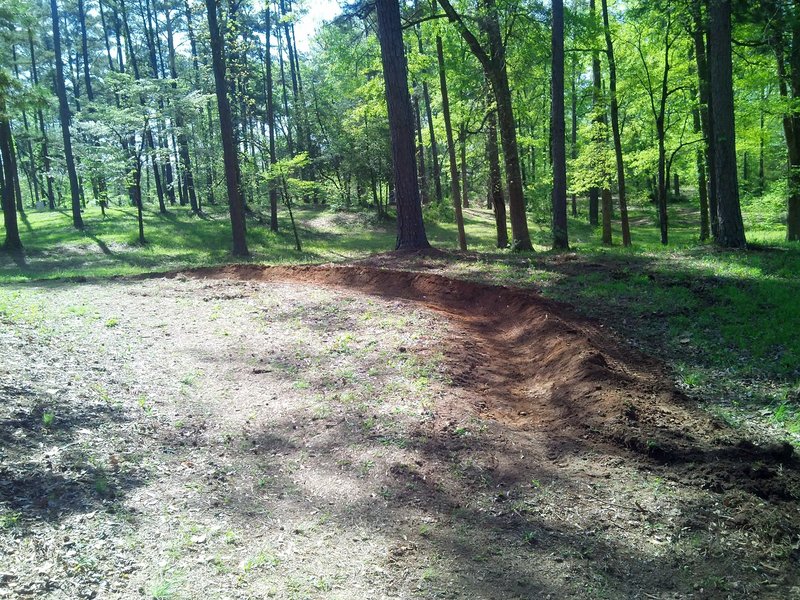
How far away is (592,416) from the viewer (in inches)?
224

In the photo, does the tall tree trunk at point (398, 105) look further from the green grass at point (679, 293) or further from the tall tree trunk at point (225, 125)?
the tall tree trunk at point (225, 125)

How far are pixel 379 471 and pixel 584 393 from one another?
250cm

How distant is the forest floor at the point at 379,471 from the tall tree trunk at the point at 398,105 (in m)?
6.70

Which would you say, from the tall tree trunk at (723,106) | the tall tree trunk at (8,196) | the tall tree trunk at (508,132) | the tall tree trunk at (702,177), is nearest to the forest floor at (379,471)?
the tall tree trunk at (723,106)

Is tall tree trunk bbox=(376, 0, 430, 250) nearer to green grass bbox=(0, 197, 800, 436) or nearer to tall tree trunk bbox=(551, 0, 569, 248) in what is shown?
green grass bbox=(0, 197, 800, 436)

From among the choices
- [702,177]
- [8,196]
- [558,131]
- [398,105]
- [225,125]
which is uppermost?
[225,125]

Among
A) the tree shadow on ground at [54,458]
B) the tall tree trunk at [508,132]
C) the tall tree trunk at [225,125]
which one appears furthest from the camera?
the tall tree trunk at [225,125]

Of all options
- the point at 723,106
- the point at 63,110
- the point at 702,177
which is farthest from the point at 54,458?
the point at 63,110

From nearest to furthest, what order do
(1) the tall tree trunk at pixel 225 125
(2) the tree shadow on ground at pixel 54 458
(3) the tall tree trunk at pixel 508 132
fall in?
1. (2) the tree shadow on ground at pixel 54 458
2. (3) the tall tree trunk at pixel 508 132
3. (1) the tall tree trunk at pixel 225 125

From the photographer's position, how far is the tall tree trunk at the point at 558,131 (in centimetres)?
1437

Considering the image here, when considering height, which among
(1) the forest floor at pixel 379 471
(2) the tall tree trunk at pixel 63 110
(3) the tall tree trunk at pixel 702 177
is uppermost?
(2) the tall tree trunk at pixel 63 110

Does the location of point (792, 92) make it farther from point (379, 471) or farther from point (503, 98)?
point (379, 471)

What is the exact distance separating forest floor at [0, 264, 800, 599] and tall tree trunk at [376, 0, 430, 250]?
264 inches

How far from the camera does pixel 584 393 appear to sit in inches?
241
